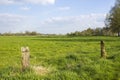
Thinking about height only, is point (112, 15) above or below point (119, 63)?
above

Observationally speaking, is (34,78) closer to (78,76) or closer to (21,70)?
(21,70)

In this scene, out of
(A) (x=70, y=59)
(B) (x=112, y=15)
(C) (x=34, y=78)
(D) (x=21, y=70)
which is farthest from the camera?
(B) (x=112, y=15)

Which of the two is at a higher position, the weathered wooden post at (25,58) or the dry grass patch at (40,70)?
the weathered wooden post at (25,58)

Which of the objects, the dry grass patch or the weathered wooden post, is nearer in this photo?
the dry grass patch

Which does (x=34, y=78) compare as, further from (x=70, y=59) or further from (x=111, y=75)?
(x=70, y=59)

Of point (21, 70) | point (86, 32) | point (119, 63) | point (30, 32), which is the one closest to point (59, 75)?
point (21, 70)

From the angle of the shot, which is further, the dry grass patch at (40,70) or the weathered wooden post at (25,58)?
the weathered wooden post at (25,58)

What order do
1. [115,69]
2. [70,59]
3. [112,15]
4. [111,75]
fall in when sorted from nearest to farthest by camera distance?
1. [111,75]
2. [115,69]
3. [70,59]
4. [112,15]

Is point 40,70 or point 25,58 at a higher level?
point 25,58

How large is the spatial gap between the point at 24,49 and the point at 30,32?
153m

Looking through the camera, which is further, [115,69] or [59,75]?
[115,69]

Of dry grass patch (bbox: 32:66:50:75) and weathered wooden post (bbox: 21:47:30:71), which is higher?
weathered wooden post (bbox: 21:47:30:71)

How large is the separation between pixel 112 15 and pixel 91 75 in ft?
249

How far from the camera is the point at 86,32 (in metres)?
131
